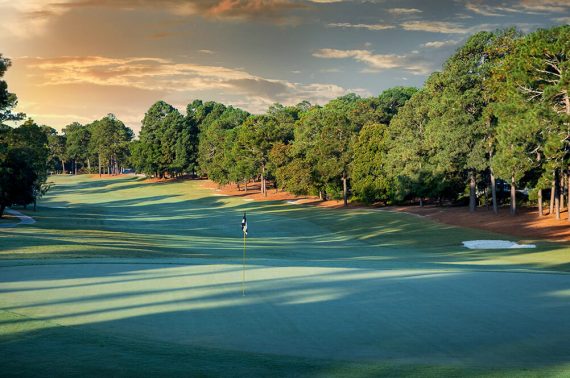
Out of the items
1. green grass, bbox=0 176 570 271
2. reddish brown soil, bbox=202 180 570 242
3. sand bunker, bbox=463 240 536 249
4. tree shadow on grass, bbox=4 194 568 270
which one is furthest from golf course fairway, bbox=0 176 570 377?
reddish brown soil, bbox=202 180 570 242

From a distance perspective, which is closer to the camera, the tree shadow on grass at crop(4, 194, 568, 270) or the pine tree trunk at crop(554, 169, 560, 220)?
the tree shadow on grass at crop(4, 194, 568, 270)

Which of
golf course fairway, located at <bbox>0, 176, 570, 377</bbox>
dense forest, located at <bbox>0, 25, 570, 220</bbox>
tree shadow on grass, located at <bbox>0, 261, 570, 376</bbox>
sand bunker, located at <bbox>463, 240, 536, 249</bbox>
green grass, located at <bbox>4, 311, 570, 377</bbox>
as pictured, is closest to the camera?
green grass, located at <bbox>4, 311, 570, 377</bbox>

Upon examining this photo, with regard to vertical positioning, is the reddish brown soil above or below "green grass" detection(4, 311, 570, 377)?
below

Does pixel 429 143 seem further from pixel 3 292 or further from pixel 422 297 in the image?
pixel 3 292

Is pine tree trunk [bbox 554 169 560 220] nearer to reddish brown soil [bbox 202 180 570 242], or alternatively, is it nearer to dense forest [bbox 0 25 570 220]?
dense forest [bbox 0 25 570 220]

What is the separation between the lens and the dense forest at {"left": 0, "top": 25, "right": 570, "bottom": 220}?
43469 millimetres

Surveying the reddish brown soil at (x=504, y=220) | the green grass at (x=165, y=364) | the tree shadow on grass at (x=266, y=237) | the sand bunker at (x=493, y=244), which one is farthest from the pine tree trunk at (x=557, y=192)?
the green grass at (x=165, y=364)

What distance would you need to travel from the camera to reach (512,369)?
10.2 meters

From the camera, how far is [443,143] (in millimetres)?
57625

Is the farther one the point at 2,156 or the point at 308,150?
the point at 308,150

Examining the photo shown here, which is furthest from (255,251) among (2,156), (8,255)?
(2,156)

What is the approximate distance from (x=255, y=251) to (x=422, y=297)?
19.7 metres

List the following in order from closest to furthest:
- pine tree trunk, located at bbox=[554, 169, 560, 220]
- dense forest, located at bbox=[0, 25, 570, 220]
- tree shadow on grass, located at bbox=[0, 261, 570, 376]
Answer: tree shadow on grass, located at bbox=[0, 261, 570, 376] → dense forest, located at bbox=[0, 25, 570, 220] → pine tree trunk, located at bbox=[554, 169, 560, 220]

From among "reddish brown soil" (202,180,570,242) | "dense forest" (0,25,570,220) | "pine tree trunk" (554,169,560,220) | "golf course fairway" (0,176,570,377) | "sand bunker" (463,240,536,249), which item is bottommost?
"sand bunker" (463,240,536,249)
